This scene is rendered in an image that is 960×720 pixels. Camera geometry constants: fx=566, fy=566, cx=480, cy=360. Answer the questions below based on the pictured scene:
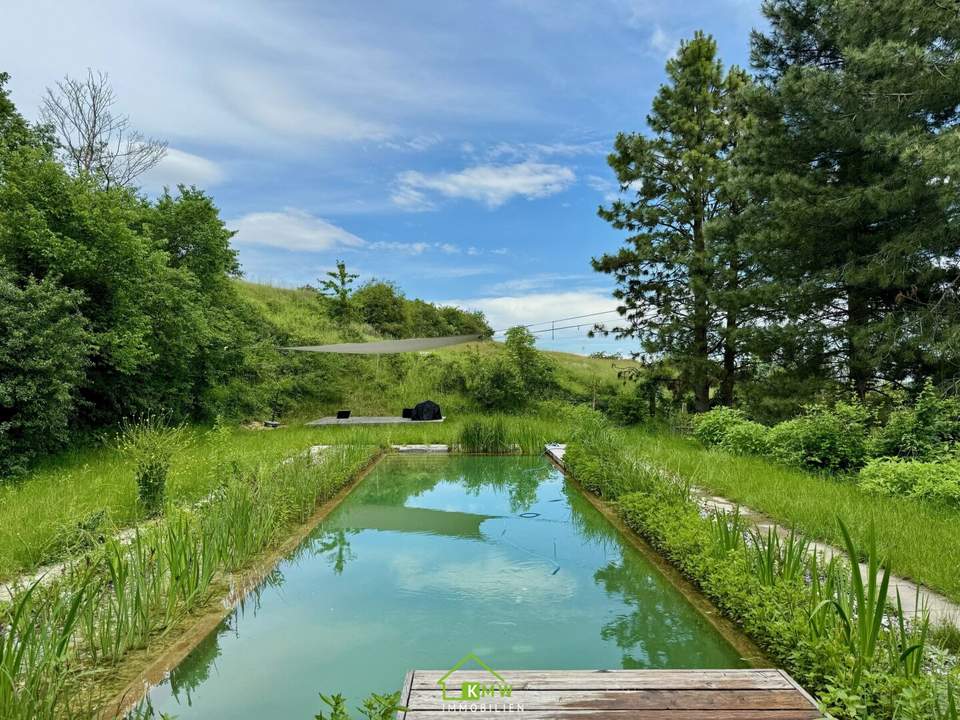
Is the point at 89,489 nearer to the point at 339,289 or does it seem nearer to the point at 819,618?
the point at 819,618

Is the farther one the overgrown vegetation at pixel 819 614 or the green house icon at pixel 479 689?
the green house icon at pixel 479 689

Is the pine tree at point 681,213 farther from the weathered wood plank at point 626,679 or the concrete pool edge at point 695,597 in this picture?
the weathered wood plank at point 626,679

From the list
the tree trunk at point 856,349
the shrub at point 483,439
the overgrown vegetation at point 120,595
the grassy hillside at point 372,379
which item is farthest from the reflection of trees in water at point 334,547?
the grassy hillside at point 372,379

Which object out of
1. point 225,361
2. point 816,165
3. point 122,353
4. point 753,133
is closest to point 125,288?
point 122,353

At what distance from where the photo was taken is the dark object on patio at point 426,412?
12.7 m

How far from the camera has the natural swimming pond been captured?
250 cm

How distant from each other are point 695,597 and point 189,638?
8.96 feet

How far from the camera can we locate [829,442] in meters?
6.15

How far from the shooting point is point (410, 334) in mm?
21391

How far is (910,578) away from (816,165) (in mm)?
7635

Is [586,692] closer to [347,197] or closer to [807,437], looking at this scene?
[807,437]

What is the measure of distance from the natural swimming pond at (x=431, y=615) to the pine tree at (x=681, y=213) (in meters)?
6.78

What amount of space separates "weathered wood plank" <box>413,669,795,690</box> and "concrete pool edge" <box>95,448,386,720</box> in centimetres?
115

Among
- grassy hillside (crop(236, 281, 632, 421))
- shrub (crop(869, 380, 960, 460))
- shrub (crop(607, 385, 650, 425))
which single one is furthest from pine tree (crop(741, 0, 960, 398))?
grassy hillside (crop(236, 281, 632, 421))
